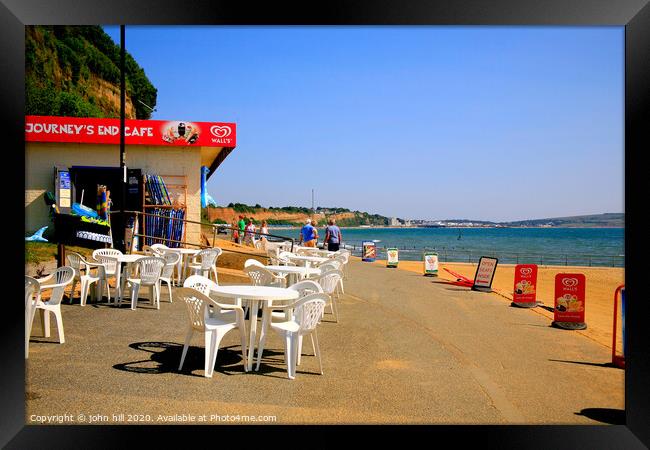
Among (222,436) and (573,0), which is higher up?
(573,0)

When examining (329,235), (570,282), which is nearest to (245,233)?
(329,235)

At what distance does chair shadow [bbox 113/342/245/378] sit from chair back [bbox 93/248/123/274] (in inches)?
121

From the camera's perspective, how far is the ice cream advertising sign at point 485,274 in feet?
44.7

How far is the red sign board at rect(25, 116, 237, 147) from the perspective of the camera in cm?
1518

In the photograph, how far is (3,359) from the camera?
4562 millimetres

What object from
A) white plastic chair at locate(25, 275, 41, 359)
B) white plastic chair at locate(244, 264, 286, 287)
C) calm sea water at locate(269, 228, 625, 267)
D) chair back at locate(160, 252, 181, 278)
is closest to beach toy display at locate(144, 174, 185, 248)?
chair back at locate(160, 252, 181, 278)

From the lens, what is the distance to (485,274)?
13.8 metres

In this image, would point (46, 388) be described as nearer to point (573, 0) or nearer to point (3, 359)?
point (3, 359)

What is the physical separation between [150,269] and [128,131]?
24.7 feet

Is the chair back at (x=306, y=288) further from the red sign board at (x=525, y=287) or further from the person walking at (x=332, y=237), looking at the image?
the person walking at (x=332, y=237)

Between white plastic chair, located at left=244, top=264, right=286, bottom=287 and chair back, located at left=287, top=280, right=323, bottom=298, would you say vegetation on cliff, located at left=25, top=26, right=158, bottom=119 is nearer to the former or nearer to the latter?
white plastic chair, located at left=244, top=264, right=286, bottom=287

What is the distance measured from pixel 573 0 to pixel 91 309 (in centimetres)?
750

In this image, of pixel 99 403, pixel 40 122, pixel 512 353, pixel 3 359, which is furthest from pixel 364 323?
pixel 40 122

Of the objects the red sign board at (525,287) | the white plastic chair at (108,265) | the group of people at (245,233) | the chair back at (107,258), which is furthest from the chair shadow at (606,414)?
the group of people at (245,233)
